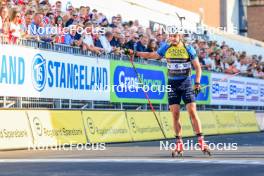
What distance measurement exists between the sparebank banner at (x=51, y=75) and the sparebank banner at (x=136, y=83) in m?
0.48

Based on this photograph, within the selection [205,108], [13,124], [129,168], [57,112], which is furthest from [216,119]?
[129,168]

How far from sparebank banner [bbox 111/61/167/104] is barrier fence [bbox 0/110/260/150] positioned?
1.60 ft

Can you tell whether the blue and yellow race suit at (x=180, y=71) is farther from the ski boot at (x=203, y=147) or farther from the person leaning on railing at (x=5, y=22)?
the person leaning on railing at (x=5, y=22)

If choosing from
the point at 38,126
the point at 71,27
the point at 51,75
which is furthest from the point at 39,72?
the point at 71,27

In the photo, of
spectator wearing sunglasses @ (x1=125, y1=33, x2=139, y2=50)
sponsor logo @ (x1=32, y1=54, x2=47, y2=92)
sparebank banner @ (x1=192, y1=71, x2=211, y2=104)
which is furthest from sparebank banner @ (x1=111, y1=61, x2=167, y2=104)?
sponsor logo @ (x1=32, y1=54, x2=47, y2=92)

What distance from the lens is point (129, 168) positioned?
34.3ft

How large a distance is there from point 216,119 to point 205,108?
0.78 m

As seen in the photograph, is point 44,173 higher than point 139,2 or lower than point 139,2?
lower

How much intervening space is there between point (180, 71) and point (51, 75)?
555 centimetres

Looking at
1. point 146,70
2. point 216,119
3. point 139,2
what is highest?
point 139,2

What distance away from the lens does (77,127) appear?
1945 centimetres

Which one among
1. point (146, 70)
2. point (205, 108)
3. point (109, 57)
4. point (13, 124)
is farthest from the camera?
point (205, 108)

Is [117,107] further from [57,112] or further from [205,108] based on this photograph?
[205,108]

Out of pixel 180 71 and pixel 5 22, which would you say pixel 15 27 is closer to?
pixel 5 22
